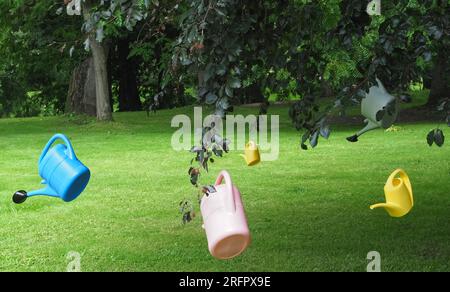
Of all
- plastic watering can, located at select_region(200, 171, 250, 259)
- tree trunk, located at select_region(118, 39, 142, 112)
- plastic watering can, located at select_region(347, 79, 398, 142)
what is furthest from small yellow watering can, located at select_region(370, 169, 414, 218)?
tree trunk, located at select_region(118, 39, 142, 112)

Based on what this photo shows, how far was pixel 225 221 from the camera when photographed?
316 centimetres

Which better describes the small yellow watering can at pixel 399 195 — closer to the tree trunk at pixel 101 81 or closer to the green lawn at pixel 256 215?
the green lawn at pixel 256 215

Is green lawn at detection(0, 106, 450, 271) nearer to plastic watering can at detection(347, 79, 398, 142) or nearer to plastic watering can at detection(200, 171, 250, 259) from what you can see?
plastic watering can at detection(347, 79, 398, 142)

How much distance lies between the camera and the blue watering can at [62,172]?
12.5 feet

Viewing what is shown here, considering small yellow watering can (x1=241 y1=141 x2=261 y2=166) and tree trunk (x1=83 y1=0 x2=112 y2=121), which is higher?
small yellow watering can (x1=241 y1=141 x2=261 y2=166)

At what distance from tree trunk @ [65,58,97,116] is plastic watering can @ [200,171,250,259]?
1480cm

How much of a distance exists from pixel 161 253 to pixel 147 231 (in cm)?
67

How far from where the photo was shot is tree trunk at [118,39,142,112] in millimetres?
21891

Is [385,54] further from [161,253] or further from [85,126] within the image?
[85,126]

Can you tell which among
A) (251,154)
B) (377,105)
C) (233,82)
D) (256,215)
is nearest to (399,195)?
(377,105)

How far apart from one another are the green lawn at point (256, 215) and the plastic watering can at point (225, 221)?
1214 mm

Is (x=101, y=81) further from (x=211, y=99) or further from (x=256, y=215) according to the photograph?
(x=211, y=99)

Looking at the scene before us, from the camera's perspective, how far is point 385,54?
3.44 m

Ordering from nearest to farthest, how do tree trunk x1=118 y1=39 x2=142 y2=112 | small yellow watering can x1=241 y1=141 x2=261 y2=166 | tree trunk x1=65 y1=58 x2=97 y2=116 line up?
→ 1. small yellow watering can x1=241 y1=141 x2=261 y2=166
2. tree trunk x1=65 y1=58 x2=97 y2=116
3. tree trunk x1=118 y1=39 x2=142 y2=112
